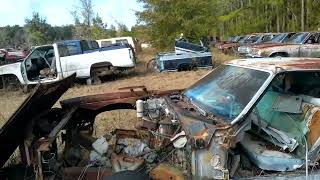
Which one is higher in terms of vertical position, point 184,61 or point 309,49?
point 309,49

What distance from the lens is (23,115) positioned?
4027mm

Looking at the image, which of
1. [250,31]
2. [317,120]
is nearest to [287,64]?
[317,120]

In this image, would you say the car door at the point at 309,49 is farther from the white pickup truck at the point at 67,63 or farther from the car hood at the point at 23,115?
the car hood at the point at 23,115

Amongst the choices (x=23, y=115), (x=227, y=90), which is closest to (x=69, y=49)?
(x=23, y=115)

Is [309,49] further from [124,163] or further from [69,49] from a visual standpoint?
[124,163]

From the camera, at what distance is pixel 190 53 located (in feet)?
57.4

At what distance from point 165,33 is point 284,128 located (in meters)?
22.5

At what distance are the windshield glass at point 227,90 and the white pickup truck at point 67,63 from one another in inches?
420

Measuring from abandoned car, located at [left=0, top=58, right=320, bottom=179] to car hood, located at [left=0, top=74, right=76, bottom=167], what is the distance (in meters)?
0.01

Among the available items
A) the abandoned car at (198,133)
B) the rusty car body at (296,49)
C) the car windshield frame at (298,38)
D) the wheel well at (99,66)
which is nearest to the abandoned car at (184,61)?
the rusty car body at (296,49)

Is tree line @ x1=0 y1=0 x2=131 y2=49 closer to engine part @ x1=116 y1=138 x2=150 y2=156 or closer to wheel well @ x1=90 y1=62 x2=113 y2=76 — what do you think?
wheel well @ x1=90 y1=62 x2=113 y2=76

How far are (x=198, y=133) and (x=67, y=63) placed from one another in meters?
12.2

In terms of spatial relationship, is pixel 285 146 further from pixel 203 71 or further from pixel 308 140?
pixel 203 71

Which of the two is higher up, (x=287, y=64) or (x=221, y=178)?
(x=287, y=64)
